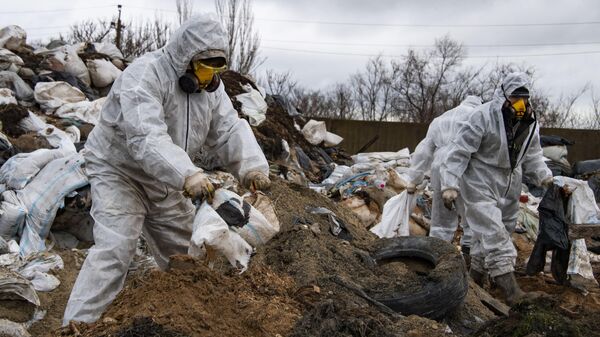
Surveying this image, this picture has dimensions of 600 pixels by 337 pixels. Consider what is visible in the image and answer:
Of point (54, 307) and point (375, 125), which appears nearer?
point (54, 307)

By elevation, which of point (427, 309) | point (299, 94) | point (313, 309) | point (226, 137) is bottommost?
point (299, 94)

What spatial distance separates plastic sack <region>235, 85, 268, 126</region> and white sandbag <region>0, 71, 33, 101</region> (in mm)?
3043

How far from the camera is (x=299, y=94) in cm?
2919

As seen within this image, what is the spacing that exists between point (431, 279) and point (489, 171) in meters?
1.67

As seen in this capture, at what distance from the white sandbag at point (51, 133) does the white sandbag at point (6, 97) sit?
62 cm

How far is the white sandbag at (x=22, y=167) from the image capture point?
5.64m

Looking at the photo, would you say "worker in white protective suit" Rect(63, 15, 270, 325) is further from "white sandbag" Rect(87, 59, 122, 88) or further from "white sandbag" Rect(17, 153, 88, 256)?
"white sandbag" Rect(87, 59, 122, 88)

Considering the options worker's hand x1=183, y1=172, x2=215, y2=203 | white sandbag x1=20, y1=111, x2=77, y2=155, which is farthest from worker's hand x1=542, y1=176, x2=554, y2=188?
white sandbag x1=20, y1=111, x2=77, y2=155

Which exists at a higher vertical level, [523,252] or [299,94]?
[523,252]

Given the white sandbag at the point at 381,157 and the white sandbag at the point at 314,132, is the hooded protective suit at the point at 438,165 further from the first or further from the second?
the white sandbag at the point at 314,132

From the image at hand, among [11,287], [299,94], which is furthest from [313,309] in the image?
[299,94]

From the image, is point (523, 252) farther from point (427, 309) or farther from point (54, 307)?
point (54, 307)

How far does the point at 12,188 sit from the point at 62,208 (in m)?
0.51

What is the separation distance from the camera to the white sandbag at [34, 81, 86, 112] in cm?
843
